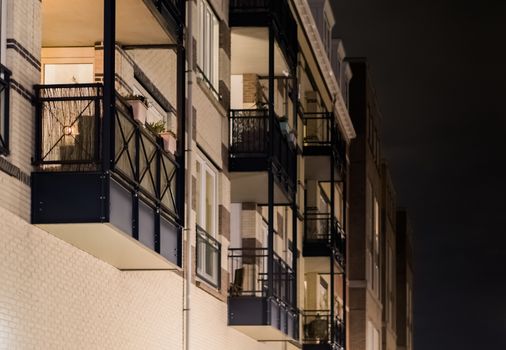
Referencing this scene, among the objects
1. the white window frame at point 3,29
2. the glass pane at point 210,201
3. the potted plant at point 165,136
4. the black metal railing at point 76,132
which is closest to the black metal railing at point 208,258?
the glass pane at point 210,201

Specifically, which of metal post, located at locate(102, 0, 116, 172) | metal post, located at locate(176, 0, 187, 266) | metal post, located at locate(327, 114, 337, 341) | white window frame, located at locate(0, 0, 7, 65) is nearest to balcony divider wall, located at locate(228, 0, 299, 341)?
metal post, located at locate(176, 0, 187, 266)

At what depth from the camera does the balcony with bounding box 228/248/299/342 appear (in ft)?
101

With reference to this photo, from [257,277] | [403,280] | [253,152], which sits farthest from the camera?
[403,280]

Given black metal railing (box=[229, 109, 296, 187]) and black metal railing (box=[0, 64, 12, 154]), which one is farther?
black metal railing (box=[229, 109, 296, 187])

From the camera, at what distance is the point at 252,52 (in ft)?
112

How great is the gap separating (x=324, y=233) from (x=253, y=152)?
14.5 metres

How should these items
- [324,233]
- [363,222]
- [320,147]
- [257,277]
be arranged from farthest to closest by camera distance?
[363,222] → [324,233] → [320,147] → [257,277]

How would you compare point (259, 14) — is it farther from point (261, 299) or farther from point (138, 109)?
point (138, 109)

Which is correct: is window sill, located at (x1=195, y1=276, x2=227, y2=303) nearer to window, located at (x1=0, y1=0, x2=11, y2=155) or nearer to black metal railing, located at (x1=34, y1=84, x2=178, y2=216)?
black metal railing, located at (x1=34, y1=84, x2=178, y2=216)

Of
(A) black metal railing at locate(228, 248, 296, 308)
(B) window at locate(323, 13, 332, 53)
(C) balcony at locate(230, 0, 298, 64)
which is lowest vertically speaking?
(A) black metal railing at locate(228, 248, 296, 308)

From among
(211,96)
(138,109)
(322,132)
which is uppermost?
(322,132)

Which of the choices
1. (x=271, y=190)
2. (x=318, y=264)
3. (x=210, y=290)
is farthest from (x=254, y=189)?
(x=318, y=264)

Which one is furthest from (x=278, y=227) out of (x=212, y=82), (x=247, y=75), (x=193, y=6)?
(x=193, y=6)

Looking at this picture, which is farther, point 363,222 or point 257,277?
point 363,222
